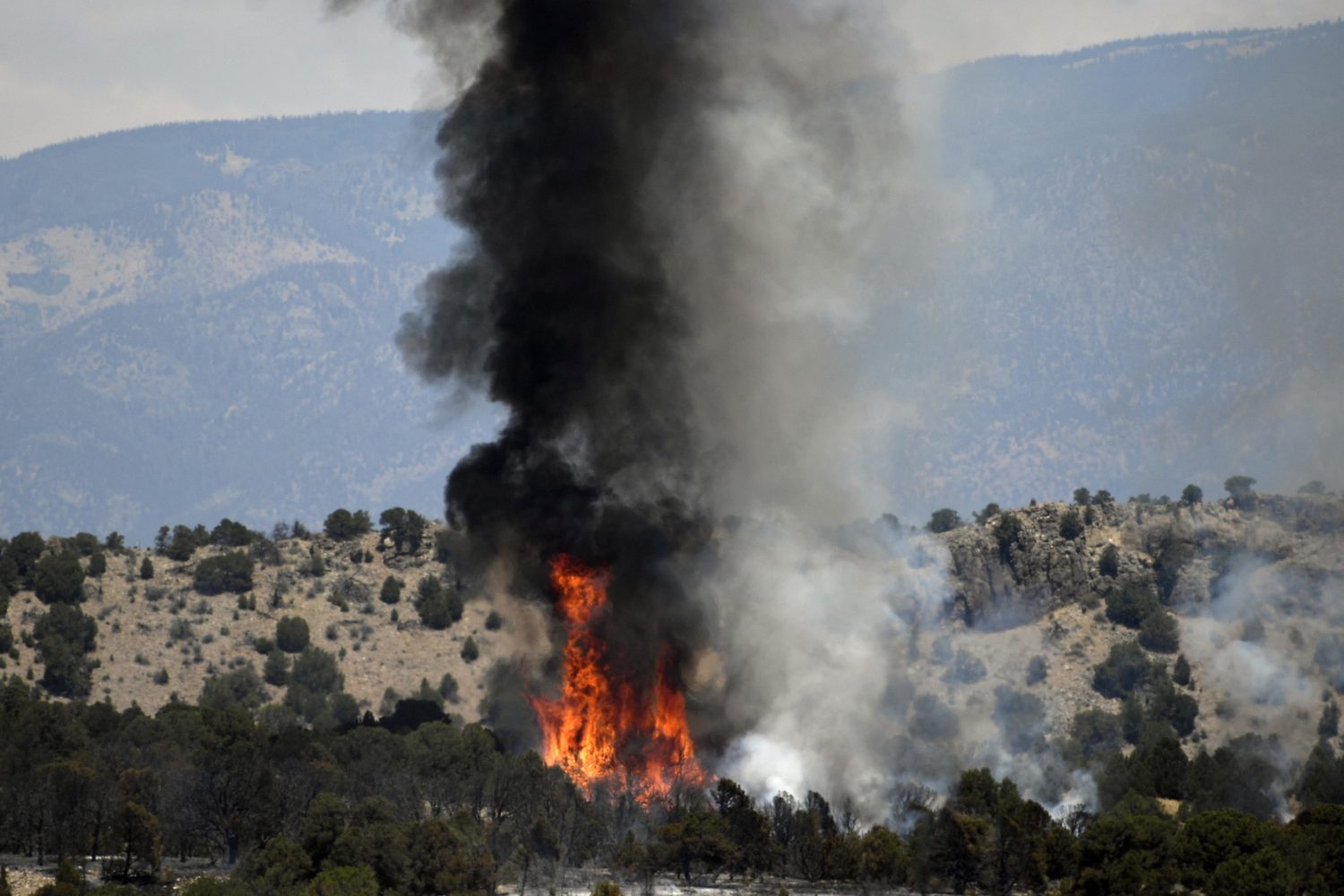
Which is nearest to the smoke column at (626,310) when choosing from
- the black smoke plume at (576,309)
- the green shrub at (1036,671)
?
the black smoke plume at (576,309)

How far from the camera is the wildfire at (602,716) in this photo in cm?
10938

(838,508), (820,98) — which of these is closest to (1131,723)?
(838,508)

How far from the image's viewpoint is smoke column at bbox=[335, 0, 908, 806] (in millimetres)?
110750

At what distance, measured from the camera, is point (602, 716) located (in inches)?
4323

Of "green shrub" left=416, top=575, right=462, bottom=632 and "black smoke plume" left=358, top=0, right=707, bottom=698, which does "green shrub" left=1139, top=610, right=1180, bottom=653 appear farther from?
"black smoke plume" left=358, top=0, right=707, bottom=698

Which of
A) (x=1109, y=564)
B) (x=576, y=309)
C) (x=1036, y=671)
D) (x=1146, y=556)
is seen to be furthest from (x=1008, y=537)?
(x=576, y=309)

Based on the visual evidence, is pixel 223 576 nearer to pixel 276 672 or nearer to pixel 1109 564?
pixel 276 672

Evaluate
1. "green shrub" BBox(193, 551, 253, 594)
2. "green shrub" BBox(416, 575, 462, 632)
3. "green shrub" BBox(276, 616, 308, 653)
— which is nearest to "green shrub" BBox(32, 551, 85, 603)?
"green shrub" BBox(193, 551, 253, 594)

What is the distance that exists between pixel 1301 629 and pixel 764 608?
54742 mm

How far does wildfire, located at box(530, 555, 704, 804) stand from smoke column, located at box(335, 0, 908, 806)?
120 cm

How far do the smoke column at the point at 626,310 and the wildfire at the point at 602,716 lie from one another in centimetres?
120

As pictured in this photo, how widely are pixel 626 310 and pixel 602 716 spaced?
2132 centimetres

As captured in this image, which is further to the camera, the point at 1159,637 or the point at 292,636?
the point at 292,636

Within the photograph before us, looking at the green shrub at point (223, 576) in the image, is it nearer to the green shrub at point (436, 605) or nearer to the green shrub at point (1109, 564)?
the green shrub at point (436, 605)
